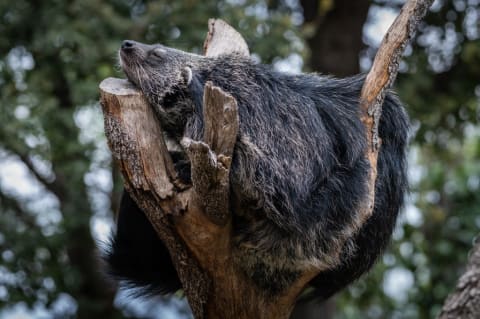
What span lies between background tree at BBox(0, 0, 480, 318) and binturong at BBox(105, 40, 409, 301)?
3.51ft

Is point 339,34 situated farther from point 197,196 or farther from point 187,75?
point 197,196

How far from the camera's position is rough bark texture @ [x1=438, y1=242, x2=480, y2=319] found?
10.8 ft

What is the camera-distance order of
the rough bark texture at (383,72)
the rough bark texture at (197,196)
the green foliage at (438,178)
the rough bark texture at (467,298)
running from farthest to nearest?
the green foliage at (438,178) → the rough bark texture at (467,298) → the rough bark texture at (383,72) → the rough bark texture at (197,196)

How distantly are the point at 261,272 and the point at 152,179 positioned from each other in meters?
0.57

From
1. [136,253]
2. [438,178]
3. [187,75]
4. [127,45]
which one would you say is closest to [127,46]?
Answer: [127,45]

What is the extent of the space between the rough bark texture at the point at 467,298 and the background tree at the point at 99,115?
2.23 feet

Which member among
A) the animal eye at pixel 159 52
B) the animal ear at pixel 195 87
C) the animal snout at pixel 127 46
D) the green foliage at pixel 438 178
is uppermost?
the animal snout at pixel 127 46

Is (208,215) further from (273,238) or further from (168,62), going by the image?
(168,62)

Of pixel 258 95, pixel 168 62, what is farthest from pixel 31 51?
pixel 258 95

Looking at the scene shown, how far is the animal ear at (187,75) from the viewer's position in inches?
109

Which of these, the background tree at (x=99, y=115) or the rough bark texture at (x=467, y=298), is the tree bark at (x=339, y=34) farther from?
the rough bark texture at (x=467, y=298)

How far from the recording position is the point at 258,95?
2793 mm

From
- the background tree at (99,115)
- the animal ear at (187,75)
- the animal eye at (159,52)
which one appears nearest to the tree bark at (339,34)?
the background tree at (99,115)

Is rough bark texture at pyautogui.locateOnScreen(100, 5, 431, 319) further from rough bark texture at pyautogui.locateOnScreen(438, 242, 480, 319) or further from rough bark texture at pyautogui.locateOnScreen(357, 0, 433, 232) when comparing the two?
rough bark texture at pyautogui.locateOnScreen(438, 242, 480, 319)
